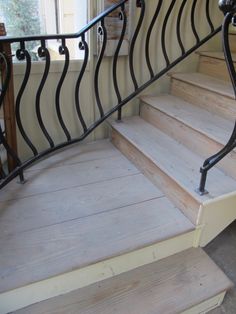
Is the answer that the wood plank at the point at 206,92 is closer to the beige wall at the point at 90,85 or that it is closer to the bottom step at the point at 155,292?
the beige wall at the point at 90,85

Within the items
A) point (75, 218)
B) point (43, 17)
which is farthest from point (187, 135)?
point (43, 17)

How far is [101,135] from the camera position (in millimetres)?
2225

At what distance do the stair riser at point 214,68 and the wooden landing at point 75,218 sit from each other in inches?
37.1

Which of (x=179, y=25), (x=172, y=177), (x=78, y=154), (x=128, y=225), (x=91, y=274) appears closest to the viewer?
(x=91, y=274)

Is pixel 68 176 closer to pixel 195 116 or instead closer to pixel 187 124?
pixel 187 124

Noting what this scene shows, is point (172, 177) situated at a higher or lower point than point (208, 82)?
lower

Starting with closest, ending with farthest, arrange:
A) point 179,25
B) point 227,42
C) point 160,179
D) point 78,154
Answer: point 227,42, point 160,179, point 78,154, point 179,25

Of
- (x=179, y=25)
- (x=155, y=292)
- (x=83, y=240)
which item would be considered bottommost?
(x=155, y=292)

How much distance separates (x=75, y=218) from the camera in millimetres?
1384

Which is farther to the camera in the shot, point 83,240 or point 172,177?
point 172,177

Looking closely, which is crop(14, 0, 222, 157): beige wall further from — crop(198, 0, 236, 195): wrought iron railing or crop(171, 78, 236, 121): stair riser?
crop(198, 0, 236, 195): wrought iron railing

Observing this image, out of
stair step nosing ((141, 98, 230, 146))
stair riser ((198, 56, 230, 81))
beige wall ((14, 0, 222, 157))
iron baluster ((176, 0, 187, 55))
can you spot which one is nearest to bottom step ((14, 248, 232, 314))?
stair step nosing ((141, 98, 230, 146))

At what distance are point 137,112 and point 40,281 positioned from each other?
1507 mm

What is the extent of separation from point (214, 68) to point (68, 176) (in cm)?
134
